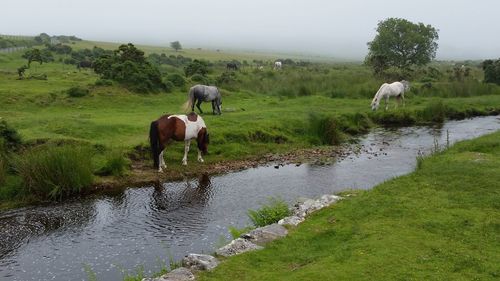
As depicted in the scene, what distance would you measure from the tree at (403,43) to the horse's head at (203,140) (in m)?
38.8

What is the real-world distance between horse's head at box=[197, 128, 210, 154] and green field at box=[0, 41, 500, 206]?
0.50m

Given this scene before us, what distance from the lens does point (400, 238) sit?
8.33 m

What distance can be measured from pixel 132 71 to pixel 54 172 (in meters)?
15.8

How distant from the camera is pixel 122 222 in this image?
12.6 meters

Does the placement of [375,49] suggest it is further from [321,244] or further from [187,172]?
[321,244]

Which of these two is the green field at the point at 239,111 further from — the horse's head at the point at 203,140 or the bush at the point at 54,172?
the bush at the point at 54,172

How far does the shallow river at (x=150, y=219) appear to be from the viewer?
10227 millimetres

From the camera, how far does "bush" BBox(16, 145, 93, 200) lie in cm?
1403

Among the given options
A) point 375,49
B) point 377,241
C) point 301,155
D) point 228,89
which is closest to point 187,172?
point 301,155

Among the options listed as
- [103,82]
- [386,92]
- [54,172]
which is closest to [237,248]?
[54,172]

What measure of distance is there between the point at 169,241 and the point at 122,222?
6.39 ft

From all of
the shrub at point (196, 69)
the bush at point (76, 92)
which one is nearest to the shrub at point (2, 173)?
the bush at point (76, 92)

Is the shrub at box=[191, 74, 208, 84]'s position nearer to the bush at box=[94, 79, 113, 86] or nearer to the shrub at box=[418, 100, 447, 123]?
the bush at box=[94, 79, 113, 86]

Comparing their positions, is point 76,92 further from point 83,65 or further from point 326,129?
point 83,65
